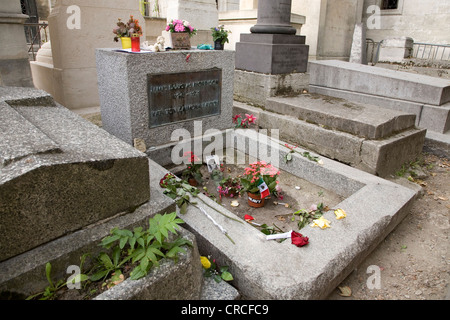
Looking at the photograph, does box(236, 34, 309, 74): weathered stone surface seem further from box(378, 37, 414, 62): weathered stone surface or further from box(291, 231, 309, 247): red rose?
box(378, 37, 414, 62): weathered stone surface

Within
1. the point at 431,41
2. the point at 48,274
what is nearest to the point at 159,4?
the point at 48,274

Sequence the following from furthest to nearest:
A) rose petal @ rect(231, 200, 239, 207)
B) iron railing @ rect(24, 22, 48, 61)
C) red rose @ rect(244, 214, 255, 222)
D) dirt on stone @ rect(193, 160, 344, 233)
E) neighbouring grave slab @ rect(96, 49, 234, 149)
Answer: iron railing @ rect(24, 22, 48, 61), neighbouring grave slab @ rect(96, 49, 234, 149), rose petal @ rect(231, 200, 239, 207), dirt on stone @ rect(193, 160, 344, 233), red rose @ rect(244, 214, 255, 222)

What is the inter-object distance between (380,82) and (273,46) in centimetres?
200

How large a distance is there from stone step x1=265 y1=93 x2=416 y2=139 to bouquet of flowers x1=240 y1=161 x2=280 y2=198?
1374 mm

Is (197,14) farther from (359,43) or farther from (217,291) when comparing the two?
(217,291)

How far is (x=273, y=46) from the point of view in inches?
197

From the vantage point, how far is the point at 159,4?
338 inches

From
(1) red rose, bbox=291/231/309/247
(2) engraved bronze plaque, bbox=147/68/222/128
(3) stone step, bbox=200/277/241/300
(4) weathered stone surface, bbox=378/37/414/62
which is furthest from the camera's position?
(4) weathered stone surface, bbox=378/37/414/62

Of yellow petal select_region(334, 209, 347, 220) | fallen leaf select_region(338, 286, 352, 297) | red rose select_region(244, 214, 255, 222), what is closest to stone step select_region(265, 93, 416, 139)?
yellow petal select_region(334, 209, 347, 220)

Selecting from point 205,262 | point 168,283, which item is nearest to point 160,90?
point 205,262

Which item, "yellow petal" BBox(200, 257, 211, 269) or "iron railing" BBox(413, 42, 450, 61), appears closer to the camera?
"yellow petal" BBox(200, 257, 211, 269)

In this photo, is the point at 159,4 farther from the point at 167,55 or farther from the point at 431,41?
the point at 431,41

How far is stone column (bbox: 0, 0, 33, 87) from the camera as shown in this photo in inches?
176

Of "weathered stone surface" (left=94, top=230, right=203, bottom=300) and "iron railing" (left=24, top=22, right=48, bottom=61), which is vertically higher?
"iron railing" (left=24, top=22, right=48, bottom=61)
